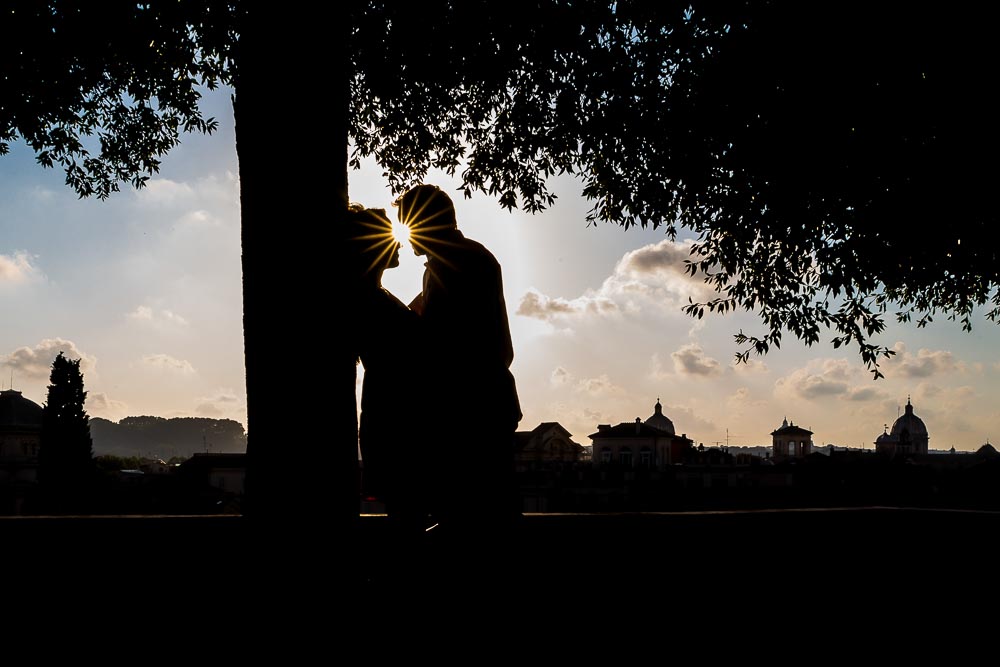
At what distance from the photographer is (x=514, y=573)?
3162 millimetres

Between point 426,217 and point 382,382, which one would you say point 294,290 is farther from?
point 426,217

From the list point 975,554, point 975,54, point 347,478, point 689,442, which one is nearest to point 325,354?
point 347,478

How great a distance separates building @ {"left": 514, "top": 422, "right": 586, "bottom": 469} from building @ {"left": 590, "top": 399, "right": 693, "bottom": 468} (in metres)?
4.11

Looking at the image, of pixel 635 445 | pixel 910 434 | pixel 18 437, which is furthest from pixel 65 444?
pixel 910 434

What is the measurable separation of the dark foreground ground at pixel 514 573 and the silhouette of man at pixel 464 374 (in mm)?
193

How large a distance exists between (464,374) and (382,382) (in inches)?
14.7

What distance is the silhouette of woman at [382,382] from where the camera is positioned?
3.14 metres

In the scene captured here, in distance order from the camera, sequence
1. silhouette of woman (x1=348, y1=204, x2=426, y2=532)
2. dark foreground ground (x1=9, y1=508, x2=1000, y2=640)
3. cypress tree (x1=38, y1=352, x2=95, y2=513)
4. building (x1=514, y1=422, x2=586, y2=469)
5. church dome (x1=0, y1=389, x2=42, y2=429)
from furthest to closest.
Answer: church dome (x1=0, y1=389, x2=42, y2=429) → building (x1=514, y1=422, x2=586, y2=469) → cypress tree (x1=38, y1=352, x2=95, y2=513) → silhouette of woman (x1=348, y1=204, x2=426, y2=532) → dark foreground ground (x1=9, y1=508, x2=1000, y2=640)

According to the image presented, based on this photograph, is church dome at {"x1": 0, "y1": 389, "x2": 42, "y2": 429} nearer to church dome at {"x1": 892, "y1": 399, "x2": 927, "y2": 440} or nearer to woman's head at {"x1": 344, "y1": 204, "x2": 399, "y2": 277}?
woman's head at {"x1": 344, "y1": 204, "x2": 399, "y2": 277}

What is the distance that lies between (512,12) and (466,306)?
13.5 ft

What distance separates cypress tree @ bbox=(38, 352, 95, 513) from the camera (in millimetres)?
52375

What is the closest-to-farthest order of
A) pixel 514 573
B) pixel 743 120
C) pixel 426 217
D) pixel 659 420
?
pixel 514 573, pixel 426 217, pixel 743 120, pixel 659 420

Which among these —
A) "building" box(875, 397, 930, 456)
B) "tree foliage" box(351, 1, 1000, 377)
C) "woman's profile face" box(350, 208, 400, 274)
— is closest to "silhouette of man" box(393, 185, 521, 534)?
"woman's profile face" box(350, 208, 400, 274)

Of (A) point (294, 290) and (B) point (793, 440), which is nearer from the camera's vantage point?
(A) point (294, 290)
